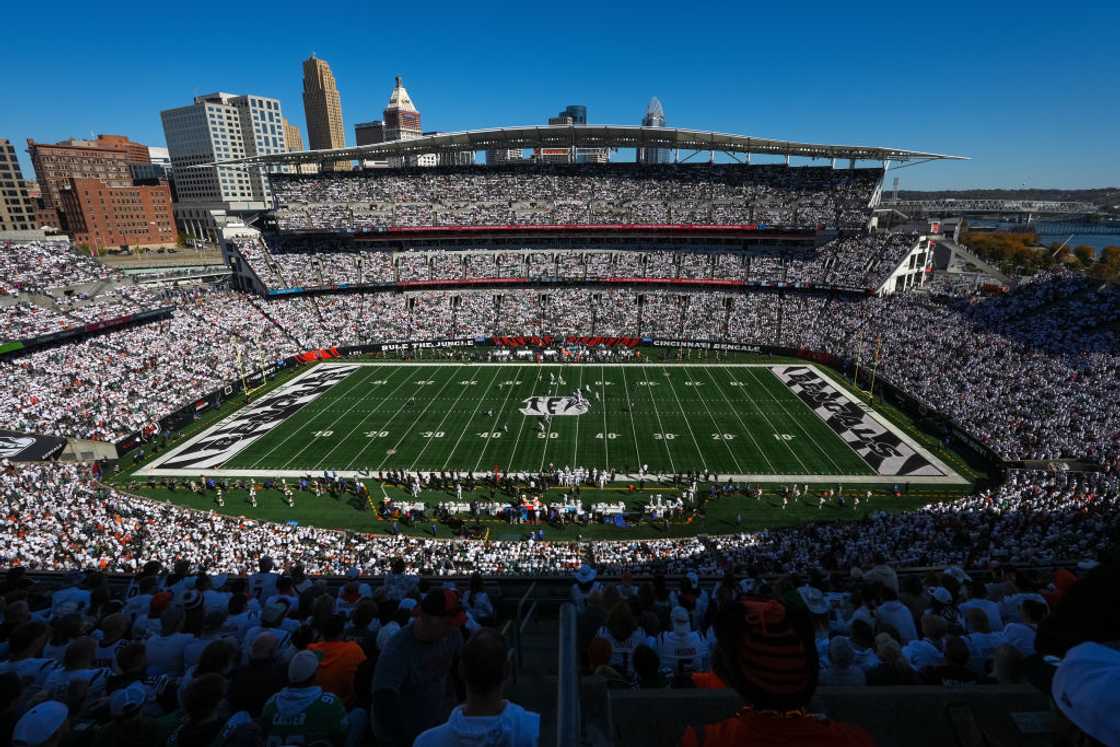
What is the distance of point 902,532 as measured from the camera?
748 inches

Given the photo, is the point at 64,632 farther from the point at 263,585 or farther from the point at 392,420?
the point at 392,420

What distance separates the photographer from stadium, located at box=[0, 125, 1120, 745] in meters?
8.46

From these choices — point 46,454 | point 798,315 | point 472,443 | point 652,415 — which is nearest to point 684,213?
point 798,315

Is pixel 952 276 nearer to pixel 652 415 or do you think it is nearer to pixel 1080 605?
pixel 652 415

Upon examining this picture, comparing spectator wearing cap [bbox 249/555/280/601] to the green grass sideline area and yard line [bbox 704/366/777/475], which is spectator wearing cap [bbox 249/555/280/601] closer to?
the green grass sideline area

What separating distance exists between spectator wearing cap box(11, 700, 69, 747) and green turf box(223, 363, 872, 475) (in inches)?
946

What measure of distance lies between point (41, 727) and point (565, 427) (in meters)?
29.2

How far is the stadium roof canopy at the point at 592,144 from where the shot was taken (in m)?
56.2

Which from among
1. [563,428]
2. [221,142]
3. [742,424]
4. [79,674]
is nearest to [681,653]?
[79,674]

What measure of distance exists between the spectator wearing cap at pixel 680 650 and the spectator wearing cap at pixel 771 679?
4.41 m

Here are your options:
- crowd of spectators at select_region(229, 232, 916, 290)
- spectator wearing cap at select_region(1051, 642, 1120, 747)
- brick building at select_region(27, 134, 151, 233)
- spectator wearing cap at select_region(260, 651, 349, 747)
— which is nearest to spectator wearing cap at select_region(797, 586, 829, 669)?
spectator wearing cap at select_region(260, 651, 349, 747)

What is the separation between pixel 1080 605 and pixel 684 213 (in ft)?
200

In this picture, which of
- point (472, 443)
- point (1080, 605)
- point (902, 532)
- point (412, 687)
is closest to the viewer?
point (1080, 605)

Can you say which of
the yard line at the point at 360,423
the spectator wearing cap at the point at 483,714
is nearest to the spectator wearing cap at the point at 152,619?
the spectator wearing cap at the point at 483,714
